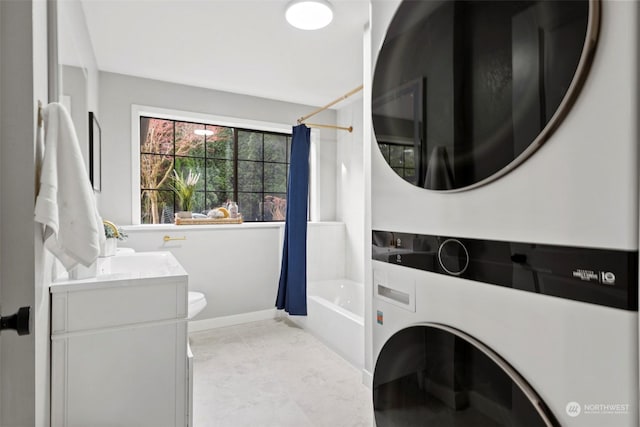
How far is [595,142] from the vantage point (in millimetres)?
566

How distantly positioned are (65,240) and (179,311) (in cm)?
53

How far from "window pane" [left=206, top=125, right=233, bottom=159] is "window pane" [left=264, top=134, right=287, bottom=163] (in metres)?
0.40

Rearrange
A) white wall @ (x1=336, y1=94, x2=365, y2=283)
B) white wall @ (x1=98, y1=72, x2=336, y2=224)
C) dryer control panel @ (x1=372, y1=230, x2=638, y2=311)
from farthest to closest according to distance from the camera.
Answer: white wall @ (x1=336, y1=94, x2=365, y2=283), white wall @ (x1=98, y1=72, x2=336, y2=224), dryer control panel @ (x1=372, y1=230, x2=638, y2=311)

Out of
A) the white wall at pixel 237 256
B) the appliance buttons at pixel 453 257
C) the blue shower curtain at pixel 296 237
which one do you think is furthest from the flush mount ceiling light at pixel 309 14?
the white wall at pixel 237 256

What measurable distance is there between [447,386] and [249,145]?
3.33 meters

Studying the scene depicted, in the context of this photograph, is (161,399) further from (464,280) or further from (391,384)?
(464,280)

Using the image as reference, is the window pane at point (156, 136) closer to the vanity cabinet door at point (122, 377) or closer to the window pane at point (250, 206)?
the window pane at point (250, 206)

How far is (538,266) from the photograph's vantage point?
0.65m

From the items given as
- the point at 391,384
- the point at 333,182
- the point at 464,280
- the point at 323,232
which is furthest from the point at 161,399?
the point at 333,182

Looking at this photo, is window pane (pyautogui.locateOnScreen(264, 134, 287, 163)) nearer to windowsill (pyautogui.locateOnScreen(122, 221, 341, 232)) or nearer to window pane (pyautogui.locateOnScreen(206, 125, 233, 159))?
window pane (pyautogui.locateOnScreen(206, 125, 233, 159))

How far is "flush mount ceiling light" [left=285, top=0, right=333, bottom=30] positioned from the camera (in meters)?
1.97

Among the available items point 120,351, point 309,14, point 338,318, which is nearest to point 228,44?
point 309,14

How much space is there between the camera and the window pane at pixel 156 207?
10.8 feet

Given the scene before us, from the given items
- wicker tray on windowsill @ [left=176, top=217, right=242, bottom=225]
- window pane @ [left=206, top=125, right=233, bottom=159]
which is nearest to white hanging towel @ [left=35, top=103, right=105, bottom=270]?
wicker tray on windowsill @ [left=176, top=217, right=242, bottom=225]
